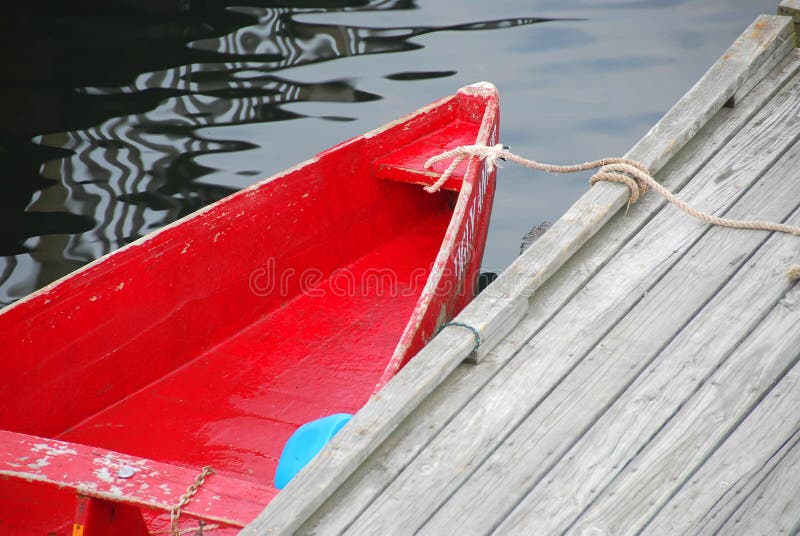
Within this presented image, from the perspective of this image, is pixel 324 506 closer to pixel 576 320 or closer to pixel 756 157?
pixel 576 320

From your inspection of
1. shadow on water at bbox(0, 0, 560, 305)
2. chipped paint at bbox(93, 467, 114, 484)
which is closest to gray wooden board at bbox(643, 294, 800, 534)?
chipped paint at bbox(93, 467, 114, 484)

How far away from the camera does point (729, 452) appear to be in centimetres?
221

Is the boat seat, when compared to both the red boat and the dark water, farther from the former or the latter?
the dark water

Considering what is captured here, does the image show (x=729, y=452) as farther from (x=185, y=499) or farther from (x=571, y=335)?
(x=185, y=499)

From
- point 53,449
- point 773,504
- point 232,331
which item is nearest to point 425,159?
point 232,331

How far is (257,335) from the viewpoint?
4355 millimetres

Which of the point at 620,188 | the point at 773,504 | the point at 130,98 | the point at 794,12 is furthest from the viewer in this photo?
the point at 130,98

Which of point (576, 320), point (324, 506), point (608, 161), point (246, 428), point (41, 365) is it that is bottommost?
point (246, 428)

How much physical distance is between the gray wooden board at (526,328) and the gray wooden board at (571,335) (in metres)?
0.03

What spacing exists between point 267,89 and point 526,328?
5.64m

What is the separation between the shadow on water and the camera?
6.02m

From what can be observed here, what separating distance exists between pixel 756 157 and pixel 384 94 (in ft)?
16.6

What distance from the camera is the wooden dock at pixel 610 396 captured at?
2.13m

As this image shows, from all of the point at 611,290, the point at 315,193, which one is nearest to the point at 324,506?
the point at 611,290
